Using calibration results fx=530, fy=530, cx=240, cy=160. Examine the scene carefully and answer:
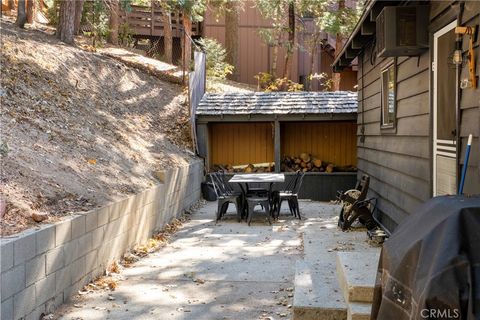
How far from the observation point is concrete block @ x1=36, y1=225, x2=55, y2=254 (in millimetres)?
4137

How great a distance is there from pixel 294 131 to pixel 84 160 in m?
8.54

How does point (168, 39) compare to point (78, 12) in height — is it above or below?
below

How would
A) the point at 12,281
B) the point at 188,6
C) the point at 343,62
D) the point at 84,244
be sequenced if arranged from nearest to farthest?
the point at 12,281 → the point at 84,244 → the point at 343,62 → the point at 188,6

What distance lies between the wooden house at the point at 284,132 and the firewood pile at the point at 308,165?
30 millimetres

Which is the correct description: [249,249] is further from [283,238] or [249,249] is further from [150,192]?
[150,192]

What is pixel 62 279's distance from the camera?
460 cm

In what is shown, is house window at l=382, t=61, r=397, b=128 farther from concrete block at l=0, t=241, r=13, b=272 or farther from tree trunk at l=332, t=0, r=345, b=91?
tree trunk at l=332, t=0, r=345, b=91

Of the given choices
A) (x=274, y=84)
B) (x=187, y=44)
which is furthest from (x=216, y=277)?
(x=274, y=84)

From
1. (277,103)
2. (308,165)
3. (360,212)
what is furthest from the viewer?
(308,165)

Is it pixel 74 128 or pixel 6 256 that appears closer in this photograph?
pixel 6 256

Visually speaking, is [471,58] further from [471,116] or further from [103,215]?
[103,215]

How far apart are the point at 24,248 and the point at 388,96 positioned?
585cm

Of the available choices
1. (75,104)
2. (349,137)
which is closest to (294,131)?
(349,137)

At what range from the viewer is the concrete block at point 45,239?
414 cm
